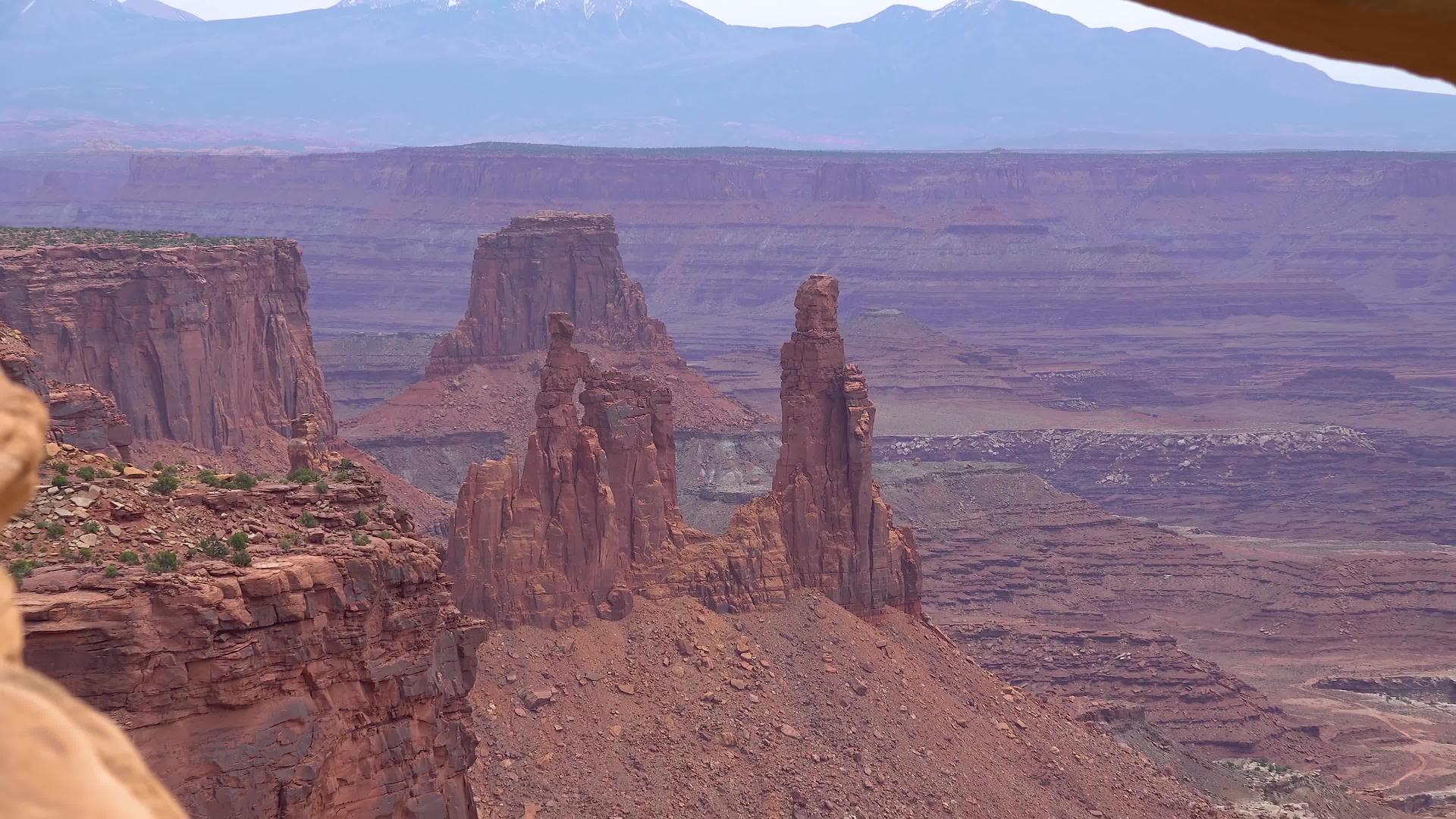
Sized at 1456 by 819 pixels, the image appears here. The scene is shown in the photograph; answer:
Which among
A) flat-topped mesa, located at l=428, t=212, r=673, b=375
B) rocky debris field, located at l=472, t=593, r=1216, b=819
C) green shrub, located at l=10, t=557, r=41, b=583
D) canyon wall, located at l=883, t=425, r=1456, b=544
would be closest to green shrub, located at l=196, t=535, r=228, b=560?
green shrub, located at l=10, t=557, r=41, b=583

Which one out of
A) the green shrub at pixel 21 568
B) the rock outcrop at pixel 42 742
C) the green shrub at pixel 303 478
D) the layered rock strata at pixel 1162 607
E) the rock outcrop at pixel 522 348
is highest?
the rock outcrop at pixel 42 742

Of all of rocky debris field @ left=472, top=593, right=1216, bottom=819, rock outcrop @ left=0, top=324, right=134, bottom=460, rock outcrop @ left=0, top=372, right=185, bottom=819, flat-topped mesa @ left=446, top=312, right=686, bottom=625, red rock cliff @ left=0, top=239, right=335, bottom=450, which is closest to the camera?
rock outcrop @ left=0, top=372, right=185, bottom=819

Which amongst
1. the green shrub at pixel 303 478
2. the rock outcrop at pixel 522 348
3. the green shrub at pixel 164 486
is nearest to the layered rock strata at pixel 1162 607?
the rock outcrop at pixel 522 348

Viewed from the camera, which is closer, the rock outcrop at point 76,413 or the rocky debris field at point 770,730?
the rock outcrop at point 76,413

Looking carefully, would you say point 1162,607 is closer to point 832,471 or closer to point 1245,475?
point 1245,475

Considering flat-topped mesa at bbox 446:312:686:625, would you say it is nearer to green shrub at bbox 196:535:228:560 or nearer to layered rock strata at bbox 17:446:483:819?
layered rock strata at bbox 17:446:483:819

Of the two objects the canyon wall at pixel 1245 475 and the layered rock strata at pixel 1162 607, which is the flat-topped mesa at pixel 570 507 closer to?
the layered rock strata at pixel 1162 607
